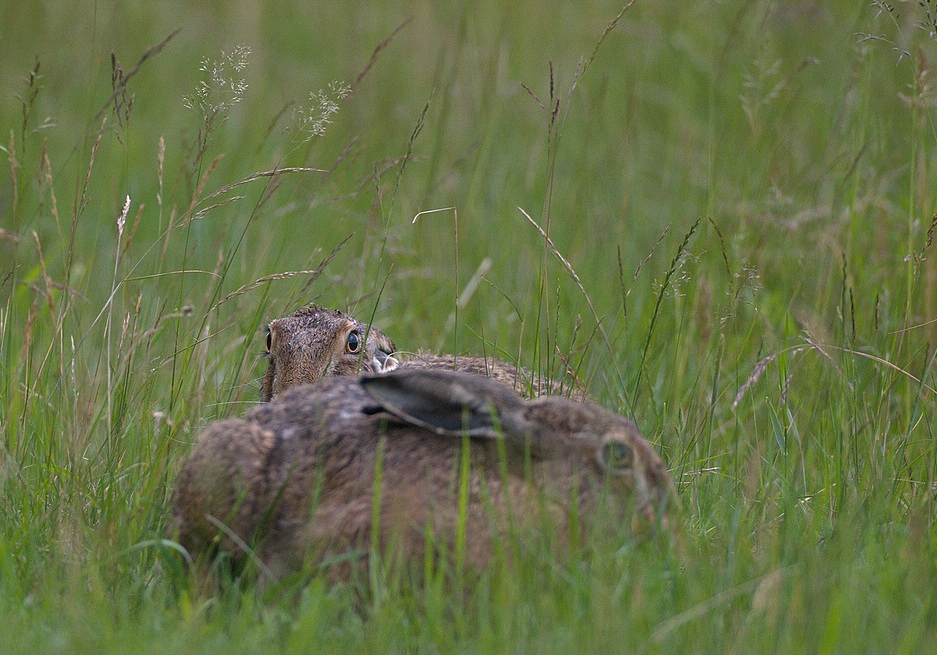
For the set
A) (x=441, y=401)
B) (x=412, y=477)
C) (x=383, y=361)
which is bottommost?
(x=383, y=361)

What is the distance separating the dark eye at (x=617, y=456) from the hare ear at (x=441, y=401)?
333 mm

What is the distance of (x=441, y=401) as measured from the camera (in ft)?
13.7

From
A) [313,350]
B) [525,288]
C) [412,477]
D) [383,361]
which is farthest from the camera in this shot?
[525,288]

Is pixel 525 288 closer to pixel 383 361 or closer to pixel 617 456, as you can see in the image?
pixel 383 361

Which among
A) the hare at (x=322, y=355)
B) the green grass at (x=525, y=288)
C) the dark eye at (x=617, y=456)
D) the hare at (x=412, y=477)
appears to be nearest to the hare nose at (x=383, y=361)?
the hare at (x=322, y=355)

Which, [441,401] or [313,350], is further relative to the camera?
[313,350]

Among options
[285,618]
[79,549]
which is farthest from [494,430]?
[79,549]

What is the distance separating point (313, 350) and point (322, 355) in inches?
2.1

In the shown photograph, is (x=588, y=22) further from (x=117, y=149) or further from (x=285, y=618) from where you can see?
(x=285, y=618)

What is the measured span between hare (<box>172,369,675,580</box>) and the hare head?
2.29m

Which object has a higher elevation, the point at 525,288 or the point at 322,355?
the point at 525,288

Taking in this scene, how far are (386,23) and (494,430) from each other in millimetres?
8417

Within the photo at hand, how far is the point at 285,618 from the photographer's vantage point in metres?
3.76

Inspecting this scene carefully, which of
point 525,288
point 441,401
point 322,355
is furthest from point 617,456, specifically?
point 525,288
